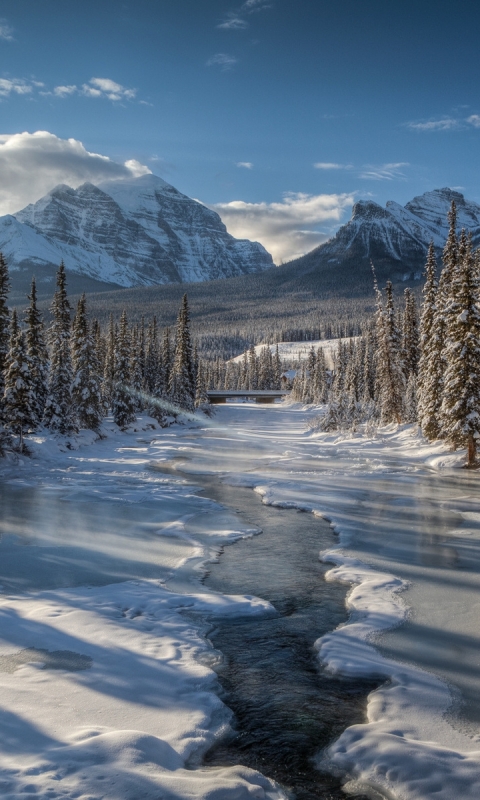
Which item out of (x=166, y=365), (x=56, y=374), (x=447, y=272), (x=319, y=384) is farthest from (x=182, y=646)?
(x=319, y=384)

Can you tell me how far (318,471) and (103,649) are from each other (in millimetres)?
20839

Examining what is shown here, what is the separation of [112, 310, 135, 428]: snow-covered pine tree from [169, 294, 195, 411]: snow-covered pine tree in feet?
37.5

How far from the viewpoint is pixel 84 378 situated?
4766 cm

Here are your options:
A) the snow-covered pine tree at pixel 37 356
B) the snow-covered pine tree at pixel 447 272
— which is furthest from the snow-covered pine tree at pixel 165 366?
the snow-covered pine tree at pixel 447 272

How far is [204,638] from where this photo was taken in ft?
29.1

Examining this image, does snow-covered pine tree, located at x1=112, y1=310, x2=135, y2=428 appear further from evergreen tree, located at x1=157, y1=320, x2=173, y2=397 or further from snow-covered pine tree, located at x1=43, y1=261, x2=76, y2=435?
evergreen tree, located at x1=157, y1=320, x2=173, y2=397

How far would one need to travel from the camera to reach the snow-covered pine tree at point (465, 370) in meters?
27.9

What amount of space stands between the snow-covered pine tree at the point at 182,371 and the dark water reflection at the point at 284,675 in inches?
2130

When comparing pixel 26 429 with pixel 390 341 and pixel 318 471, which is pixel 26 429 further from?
pixel 390 341

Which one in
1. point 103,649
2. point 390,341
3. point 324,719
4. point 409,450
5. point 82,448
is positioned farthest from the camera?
point 390,341

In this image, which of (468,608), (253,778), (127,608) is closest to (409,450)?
(468,608)

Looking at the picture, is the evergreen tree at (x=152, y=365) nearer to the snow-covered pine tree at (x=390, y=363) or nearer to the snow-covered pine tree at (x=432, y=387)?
the snow-covered pine tree at (x=390, y=363)

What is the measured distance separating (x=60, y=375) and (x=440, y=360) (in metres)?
28.8

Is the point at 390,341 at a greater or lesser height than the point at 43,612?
greater
